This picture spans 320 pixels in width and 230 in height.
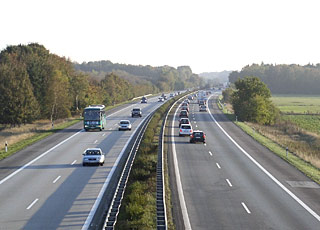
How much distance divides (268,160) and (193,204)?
16.5m

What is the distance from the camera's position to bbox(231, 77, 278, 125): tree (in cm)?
7677

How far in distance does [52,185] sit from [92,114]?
28482 millimetres

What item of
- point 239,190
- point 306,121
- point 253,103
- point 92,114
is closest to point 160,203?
point 239,190

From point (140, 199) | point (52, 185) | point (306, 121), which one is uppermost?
point (140, 199)

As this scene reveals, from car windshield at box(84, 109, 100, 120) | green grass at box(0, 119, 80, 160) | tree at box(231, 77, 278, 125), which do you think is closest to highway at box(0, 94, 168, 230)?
green grass at box(0, 119, 80, 160)

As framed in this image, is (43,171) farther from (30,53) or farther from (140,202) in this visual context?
(30,53)

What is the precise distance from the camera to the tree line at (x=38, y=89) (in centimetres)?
6950

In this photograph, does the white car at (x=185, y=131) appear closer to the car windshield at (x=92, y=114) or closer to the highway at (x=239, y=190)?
the highway at (x=239, y=190)

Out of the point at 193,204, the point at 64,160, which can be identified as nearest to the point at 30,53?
the point at 64,160

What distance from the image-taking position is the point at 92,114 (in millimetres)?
54812

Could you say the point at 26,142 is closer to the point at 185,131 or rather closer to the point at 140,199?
the point at 185,131

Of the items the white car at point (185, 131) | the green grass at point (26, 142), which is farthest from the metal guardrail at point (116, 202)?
the white car at point (185, 131)

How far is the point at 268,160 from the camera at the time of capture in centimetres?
3712

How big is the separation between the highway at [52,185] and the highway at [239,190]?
4.72m
